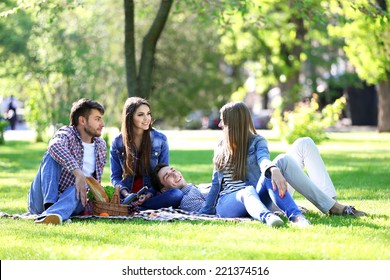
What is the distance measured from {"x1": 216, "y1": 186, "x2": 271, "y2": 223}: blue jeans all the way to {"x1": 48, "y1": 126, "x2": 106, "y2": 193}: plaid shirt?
144cm

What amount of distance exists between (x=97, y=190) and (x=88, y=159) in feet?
1.50

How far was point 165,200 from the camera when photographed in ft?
34.9

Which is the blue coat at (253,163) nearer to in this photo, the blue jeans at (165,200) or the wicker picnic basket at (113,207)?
the blue jeans at (165,200)

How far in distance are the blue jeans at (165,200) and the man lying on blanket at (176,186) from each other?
0.07 metres

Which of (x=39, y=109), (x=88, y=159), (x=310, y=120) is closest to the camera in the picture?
(x=88, y=159)

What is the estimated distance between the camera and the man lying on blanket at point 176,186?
10.6m

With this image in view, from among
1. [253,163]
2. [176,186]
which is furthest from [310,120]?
[253,163]

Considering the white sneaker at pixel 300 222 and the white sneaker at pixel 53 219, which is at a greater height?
the white sneaker at pixel 300 222

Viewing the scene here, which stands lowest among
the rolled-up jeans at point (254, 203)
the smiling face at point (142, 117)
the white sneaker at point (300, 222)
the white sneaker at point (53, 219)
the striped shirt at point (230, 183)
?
the white sneaker at point (53, 219)

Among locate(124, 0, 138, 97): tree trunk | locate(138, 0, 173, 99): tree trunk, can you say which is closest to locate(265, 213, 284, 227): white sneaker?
locate(124, 0, 138, 97): tree trunk

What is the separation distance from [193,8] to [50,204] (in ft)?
29.9

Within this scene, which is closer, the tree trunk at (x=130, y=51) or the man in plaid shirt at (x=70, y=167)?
the man in plaid shirt at (x=70, y=167)

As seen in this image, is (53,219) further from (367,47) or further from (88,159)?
(367,47)

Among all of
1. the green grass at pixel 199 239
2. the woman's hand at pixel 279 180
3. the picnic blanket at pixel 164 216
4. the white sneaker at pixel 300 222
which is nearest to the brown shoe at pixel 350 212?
the green grass at pixel 199 239
